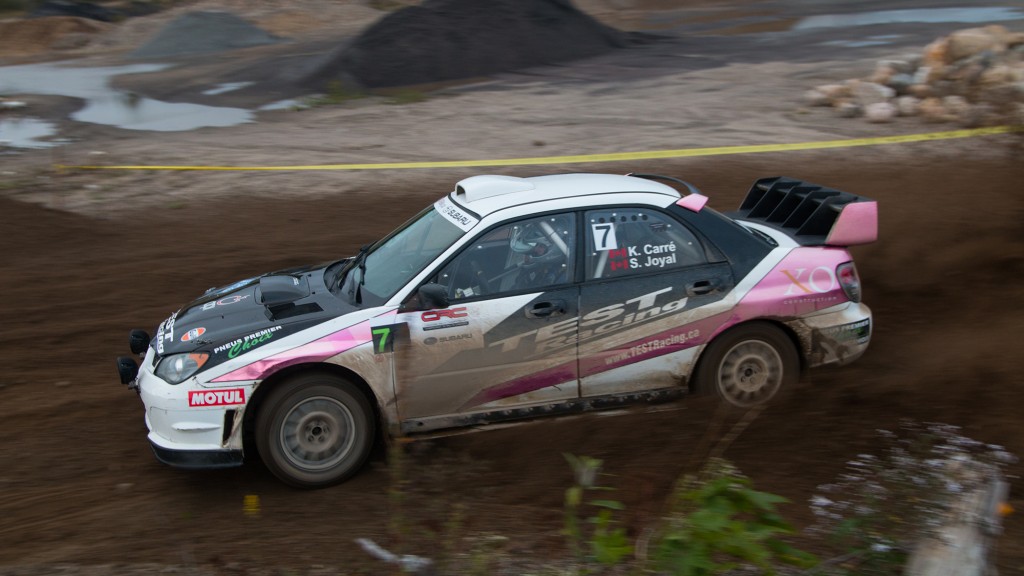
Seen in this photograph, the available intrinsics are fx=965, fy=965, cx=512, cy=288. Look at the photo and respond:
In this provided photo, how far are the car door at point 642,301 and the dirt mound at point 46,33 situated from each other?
34691 mm

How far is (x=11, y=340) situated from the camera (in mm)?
8125

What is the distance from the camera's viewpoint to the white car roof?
620 centimetres

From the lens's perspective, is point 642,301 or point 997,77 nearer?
point 642,301

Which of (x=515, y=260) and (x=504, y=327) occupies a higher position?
(x=515, y=260)

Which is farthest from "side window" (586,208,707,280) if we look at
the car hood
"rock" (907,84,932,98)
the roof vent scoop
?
"rock" (907,84,932,98)

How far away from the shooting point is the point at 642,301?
239 inches

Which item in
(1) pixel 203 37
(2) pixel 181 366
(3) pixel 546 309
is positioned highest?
(1) pixel 203 37

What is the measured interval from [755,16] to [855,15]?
11.1 ft

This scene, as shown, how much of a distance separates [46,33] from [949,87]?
33048 millimetres

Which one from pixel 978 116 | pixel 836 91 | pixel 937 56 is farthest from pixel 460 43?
pixel 978 116

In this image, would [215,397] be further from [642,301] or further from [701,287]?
[701,287]

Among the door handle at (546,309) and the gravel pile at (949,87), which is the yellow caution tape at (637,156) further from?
the door handle at (546,309)

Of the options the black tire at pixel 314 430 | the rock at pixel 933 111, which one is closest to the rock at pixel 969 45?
the rock at pixel 933 111

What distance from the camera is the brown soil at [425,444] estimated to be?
5.05 meters
